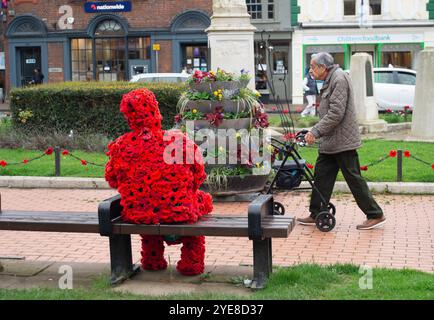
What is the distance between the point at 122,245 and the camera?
21.2 feet

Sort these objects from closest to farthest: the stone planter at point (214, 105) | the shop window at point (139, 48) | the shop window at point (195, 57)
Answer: the stone planter at point (214, 105) < the shop window at point (195, 57) < the shop window at point (139, 48)

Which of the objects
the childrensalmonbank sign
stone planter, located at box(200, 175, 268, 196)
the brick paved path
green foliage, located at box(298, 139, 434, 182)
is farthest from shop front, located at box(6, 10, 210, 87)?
the brick paved path

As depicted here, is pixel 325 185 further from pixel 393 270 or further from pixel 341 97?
pixel 393 270

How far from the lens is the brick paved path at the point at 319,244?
7.30m

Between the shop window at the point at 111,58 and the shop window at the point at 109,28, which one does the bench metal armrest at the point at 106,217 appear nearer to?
the shop window at the point at 111,58

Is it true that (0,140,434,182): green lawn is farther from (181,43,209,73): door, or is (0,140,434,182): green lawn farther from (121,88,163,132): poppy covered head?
(181,43,209,73): door

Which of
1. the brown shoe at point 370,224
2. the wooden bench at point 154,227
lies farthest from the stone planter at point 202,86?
the wooden bench at point 154,227

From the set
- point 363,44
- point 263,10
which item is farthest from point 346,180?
point 263,10

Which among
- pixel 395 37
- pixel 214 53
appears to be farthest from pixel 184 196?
pixel 395 37

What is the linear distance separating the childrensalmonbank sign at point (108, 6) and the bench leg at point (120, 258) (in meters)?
29.2

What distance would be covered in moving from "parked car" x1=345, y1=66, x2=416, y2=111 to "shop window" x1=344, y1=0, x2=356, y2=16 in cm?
965

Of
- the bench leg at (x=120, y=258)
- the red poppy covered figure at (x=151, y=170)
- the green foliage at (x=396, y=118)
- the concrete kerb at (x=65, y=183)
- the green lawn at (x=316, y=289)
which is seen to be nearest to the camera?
the green lawn at (x=316, y=289)

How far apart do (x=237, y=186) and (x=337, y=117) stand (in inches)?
94.2

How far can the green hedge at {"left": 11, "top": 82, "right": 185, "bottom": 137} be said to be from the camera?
1497cm
